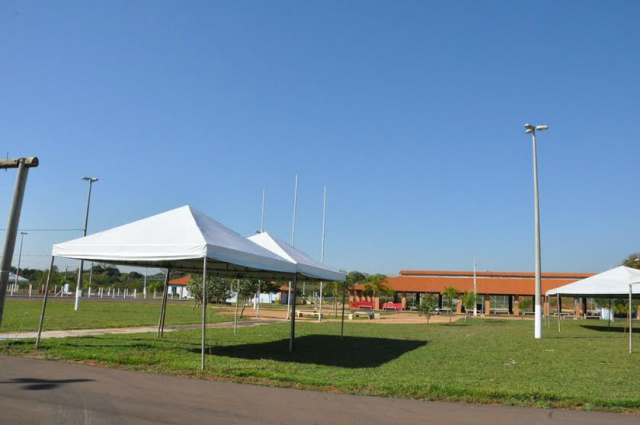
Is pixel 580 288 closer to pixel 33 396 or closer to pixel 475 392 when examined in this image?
pixel 475 392

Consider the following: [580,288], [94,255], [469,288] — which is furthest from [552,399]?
[469,288]

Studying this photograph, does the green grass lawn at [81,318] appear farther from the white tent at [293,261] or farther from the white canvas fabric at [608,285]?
the white canvas fabric at [608,285]

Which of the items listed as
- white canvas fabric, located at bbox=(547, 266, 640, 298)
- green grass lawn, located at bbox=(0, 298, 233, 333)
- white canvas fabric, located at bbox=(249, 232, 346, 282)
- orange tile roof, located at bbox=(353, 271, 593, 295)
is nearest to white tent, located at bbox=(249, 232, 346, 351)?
white canvas fabric, located at bbox=(249, 232, 346, 282)

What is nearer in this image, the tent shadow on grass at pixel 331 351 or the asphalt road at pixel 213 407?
the asphalt road at pixel 213 407

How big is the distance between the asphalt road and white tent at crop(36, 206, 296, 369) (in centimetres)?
256

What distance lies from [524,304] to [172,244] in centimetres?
4403

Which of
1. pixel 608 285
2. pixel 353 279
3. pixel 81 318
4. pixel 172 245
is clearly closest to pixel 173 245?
pixel 172 245

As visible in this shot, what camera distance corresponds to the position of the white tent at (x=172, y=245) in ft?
33.6

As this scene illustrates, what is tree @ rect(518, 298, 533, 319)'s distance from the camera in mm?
47719

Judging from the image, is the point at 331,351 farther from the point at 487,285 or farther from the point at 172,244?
the point at 487,285

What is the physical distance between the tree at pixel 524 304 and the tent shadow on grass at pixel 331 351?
3386cm

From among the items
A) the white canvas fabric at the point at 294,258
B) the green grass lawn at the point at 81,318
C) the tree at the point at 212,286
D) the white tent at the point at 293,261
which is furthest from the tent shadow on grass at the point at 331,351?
the tree at the point at 212,286

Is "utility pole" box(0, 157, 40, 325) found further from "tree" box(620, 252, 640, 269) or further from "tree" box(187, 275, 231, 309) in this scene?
"tree" box(620, 252, 640, 269)

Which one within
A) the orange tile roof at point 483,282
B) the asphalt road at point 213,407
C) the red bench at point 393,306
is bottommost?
the asphalt road at point 213,407
